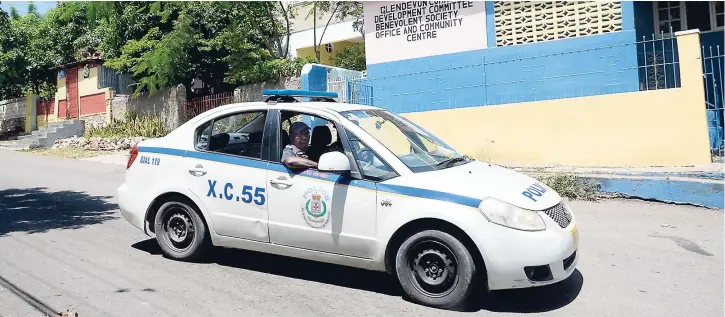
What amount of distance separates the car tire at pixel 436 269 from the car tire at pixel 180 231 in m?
2.07

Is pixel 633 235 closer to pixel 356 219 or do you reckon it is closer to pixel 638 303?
pixel 638 303

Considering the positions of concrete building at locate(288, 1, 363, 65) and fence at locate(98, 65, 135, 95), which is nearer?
fence at locate(98, 65, 135, 95)

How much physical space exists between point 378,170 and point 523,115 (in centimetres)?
676

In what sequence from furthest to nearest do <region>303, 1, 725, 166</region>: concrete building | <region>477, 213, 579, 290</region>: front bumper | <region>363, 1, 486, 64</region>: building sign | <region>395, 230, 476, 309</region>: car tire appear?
1. <region>363, 1, 486, 64</region>: building sign
2. <region>303, 1, 725, 166</region>: concrete building
3. <region>395, 230, 476, 309</region>: car tire
4. <region>477, 213, 579, 290</region>: front bumper

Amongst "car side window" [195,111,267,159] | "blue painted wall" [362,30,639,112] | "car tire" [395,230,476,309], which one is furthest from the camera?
"blue painted wall" [362,30,639,112]

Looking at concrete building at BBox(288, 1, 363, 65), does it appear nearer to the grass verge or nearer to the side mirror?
the grass verge

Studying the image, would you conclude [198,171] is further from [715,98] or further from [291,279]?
[715,98]

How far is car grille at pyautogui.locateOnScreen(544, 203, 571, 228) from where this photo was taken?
4324 mm

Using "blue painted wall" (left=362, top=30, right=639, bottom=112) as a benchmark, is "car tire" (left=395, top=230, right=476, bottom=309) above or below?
below

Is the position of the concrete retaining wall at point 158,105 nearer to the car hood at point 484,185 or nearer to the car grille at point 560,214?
the car hood at point 484,185

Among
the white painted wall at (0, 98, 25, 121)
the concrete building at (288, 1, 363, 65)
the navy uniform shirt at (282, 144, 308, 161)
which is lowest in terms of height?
the navy uniform shirt at (282, 144, 308, 161)

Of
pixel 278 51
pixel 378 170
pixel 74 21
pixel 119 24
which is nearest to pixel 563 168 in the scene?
pixel 378 170

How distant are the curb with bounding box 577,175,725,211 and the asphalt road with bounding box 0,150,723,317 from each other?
27 centimetres

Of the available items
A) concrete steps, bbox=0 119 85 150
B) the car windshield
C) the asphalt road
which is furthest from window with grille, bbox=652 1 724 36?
concrete steps, bbox=0 119 85 150
